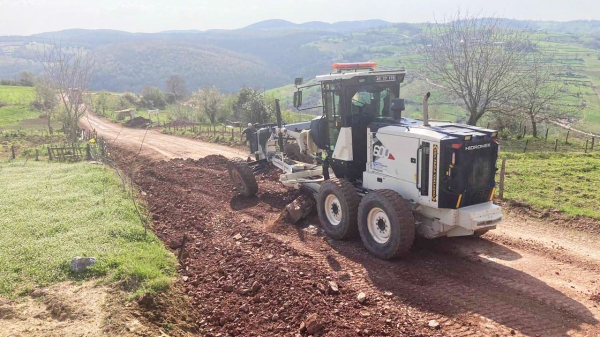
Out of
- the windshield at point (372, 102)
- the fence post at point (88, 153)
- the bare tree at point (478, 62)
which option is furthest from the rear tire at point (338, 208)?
the bare tree at point (478, 62)

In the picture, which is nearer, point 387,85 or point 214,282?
point 214,282

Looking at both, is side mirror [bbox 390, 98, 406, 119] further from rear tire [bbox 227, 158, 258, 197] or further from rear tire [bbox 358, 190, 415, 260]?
rear tire [bbox 227, 158, 258, 197]

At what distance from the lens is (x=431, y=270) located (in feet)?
25.0

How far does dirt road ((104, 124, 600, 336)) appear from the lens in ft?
19.7

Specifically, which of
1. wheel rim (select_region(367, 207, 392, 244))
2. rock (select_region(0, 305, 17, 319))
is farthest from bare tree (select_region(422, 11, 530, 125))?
rock (select_region(0, 305, 17, 319))

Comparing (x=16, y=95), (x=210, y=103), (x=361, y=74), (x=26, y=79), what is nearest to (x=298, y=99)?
(x=361, y=74)

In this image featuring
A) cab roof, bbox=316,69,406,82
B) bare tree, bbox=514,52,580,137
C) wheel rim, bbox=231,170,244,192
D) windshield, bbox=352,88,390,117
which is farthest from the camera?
bare tree, bbox=514,52,580,137

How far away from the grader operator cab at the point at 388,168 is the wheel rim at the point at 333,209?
2 centimetres

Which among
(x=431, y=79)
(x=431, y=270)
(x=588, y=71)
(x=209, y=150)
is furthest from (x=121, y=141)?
(x=588, y=71)

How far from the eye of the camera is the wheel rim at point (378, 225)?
26.5ft

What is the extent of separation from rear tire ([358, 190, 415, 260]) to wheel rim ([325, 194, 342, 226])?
908 millimetres

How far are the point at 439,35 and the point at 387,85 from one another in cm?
1828

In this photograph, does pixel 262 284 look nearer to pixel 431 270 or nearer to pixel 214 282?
pixel 214 282

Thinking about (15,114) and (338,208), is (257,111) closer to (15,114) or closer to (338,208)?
(338,208)
